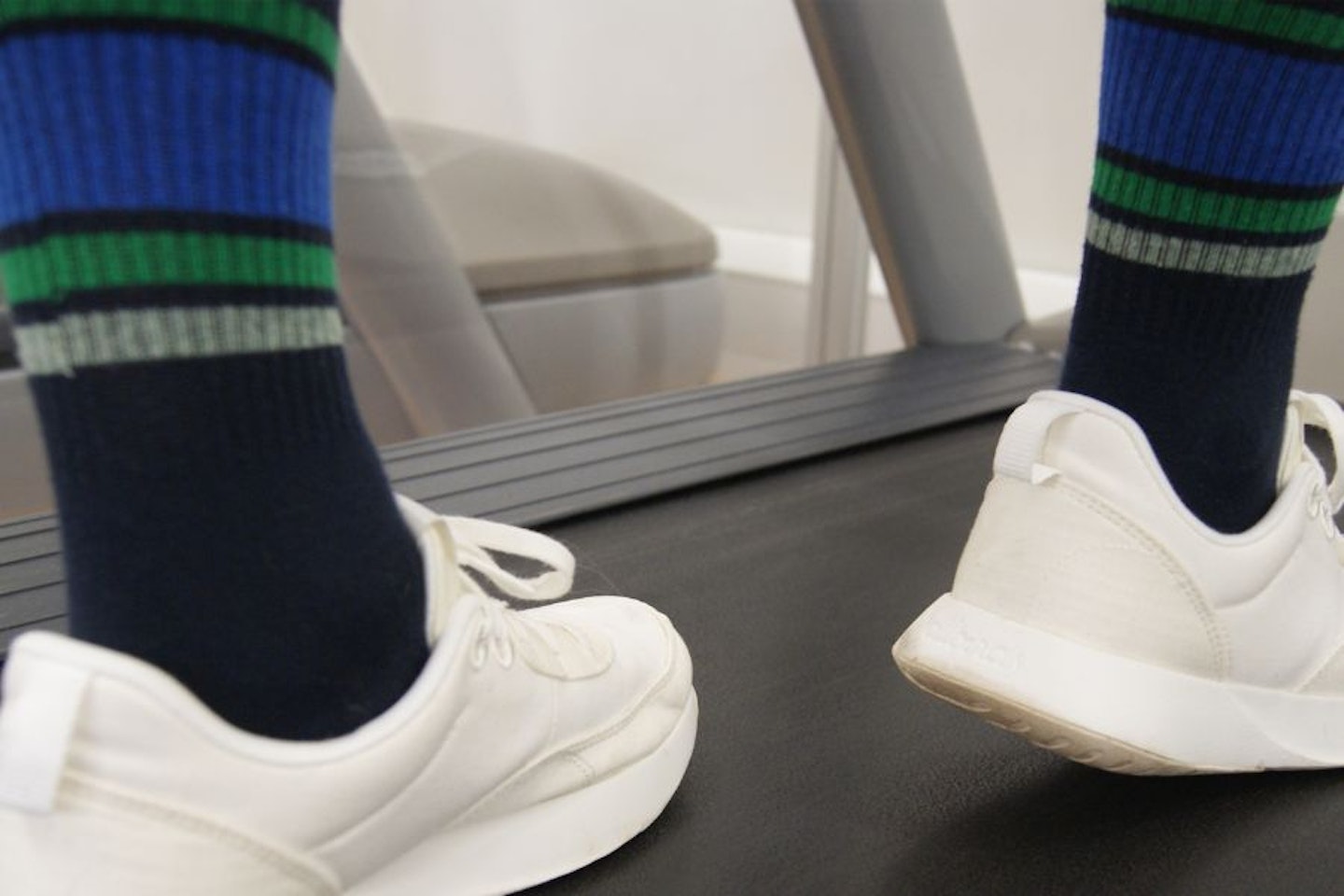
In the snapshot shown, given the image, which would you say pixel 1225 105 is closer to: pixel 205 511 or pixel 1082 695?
pixel 1082 695

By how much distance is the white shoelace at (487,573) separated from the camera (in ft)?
1.75

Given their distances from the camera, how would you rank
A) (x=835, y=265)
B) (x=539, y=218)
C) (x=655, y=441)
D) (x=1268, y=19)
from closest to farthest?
(x=1268, y=19), (x=655, y=441), (x=539, y=218), (x=835, y=265)

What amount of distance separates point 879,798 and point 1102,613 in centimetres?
20

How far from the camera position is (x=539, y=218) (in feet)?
8.34

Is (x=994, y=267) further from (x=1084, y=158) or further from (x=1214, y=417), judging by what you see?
(x=1214, y=417)

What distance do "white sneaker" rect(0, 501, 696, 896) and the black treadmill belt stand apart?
0.06 m

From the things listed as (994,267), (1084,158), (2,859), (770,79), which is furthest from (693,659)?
(770,79)

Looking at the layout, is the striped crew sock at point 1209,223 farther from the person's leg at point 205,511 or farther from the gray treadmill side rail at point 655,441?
the gray treadmill side rail at point 655,441

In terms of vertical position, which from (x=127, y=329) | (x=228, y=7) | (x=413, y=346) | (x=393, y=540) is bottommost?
(x=413, y=346)

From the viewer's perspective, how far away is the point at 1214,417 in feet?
2.15

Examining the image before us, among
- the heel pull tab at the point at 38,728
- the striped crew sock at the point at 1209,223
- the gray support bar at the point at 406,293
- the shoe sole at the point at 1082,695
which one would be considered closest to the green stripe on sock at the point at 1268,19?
the striped crew sock at the point at 1209,223

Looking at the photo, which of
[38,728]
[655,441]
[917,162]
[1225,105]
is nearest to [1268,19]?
[1225,105]

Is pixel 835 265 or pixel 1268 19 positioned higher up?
pixel 1268 19

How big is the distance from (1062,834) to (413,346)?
161 centimetres
